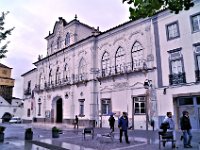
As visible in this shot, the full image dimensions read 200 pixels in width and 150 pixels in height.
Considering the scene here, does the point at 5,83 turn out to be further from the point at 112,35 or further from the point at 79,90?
the point at 112,35

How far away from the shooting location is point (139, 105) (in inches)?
819

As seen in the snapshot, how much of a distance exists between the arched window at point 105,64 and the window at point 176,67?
780 cm

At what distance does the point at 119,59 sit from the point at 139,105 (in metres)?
5.79

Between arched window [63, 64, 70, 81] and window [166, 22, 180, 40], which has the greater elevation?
window [166, 22, 180, 40]

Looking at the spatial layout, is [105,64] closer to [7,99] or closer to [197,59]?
[197,59]

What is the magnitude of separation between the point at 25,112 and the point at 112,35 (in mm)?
26200

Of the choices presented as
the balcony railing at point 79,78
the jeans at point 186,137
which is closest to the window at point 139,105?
the balcony railing at point 79,78

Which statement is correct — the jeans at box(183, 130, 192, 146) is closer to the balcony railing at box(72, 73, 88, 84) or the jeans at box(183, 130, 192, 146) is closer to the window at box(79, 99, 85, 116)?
the balcony railing at box(72, 73, 88, 84)

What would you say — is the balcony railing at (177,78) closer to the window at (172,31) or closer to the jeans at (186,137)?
the window at (172,31)

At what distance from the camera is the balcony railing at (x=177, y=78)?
17.6 m

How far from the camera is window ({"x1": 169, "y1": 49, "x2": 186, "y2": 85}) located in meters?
17.9

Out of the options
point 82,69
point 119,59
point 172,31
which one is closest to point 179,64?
point 172,31

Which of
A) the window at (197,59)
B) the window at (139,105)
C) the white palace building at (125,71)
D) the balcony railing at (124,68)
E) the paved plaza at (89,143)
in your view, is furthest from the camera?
the balcony railing at (124,68)

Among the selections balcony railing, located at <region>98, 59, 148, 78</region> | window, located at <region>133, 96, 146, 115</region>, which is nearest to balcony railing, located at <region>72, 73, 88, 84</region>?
balcony railing, located at <region>98, 59, 148, 78</region>
